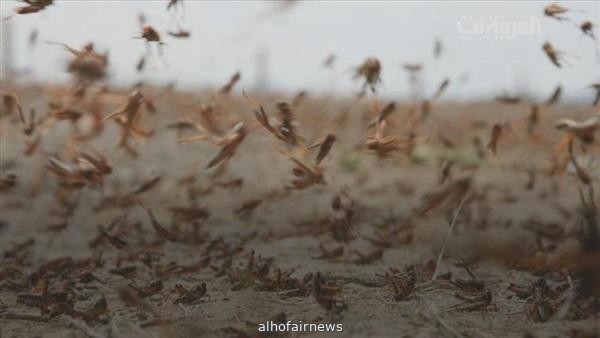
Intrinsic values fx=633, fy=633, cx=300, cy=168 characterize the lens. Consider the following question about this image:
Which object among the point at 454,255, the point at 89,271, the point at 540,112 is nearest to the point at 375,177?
the point at 540,112

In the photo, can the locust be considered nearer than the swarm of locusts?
No

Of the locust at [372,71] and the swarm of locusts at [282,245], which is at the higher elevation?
the locust at [372,71]

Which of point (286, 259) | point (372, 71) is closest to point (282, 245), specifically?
point (286, 259)

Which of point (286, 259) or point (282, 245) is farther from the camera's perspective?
point (282, 245)

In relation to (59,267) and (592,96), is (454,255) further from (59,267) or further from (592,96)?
(59,267)

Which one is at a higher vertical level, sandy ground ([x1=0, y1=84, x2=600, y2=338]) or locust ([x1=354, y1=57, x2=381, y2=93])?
locust ([x1=354, y1=57, x2=381, y2=93])

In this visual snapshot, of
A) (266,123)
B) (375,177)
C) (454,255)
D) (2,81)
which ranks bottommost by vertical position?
(375,177)

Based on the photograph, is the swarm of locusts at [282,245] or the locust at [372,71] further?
the locust at [372,71]

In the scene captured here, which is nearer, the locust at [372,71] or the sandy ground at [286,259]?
the sandy ground at [286,259]

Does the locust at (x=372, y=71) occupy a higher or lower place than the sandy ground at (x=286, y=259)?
higher

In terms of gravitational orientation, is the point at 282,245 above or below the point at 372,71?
below

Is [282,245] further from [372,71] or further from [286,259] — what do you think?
[372,71]
